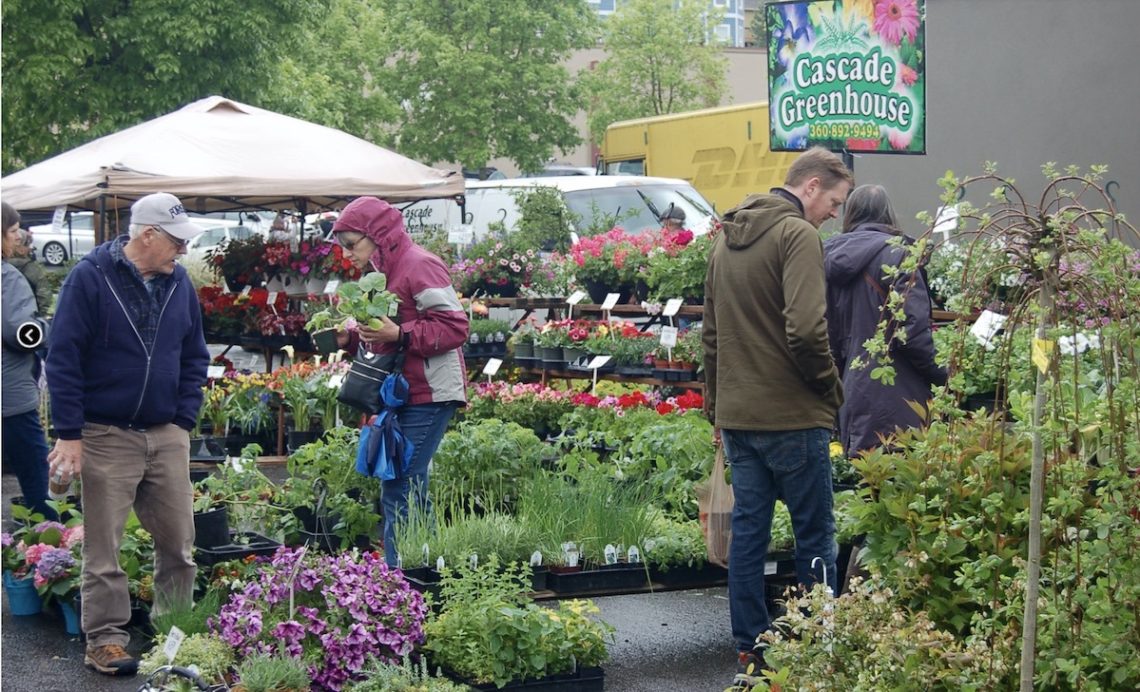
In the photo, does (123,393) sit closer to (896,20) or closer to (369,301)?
(369,301)

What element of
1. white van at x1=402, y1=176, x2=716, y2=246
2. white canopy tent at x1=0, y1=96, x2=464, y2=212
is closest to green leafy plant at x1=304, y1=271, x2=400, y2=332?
white canopy tent at x1=0, y1=96, x2=464, y2=212

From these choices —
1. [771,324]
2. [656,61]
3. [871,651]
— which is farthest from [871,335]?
[656,61]

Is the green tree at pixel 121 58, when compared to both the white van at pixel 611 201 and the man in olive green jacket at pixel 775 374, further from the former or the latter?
the man in olive green jacket at pixel 775 374

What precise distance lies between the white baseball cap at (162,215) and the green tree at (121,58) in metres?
15.1

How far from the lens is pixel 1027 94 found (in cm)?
1302

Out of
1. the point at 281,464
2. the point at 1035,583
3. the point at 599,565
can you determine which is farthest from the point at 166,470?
the point at 281,464

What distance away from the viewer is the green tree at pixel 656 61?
37.8 metres

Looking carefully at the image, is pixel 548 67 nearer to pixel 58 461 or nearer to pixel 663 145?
pixel 663 145

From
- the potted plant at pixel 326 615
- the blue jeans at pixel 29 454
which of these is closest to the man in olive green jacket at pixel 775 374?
the potted plant at pixel 326 615

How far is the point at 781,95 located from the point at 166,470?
7176mm

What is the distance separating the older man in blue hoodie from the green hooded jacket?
7.23 feet

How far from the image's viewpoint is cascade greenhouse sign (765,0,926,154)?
34.4 ft

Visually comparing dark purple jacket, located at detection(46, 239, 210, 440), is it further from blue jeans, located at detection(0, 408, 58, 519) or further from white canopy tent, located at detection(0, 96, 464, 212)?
white canopy tent, located at detection(0, 96, 464, 212)

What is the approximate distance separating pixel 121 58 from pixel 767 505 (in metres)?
17.8
